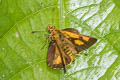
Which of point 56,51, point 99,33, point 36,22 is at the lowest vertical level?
point 56,51

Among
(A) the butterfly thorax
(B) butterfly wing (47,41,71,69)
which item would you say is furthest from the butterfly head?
(B) butterfly wing (47,41,71,69)

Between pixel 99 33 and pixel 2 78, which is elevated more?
pixel 99 33

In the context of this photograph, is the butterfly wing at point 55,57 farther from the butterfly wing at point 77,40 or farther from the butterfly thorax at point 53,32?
the butterfly wing at point 77,40

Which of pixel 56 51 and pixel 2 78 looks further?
pixel 56 51

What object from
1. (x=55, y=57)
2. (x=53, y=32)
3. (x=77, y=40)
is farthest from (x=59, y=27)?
(x=55, y=57)

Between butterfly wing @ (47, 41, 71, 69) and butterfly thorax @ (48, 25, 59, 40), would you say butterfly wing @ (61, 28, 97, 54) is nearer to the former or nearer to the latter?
butterfly thorax @ (48, 25, 59, 40)

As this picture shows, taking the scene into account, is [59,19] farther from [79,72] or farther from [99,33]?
[79,72]

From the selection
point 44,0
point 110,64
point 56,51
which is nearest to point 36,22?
point 44,0
